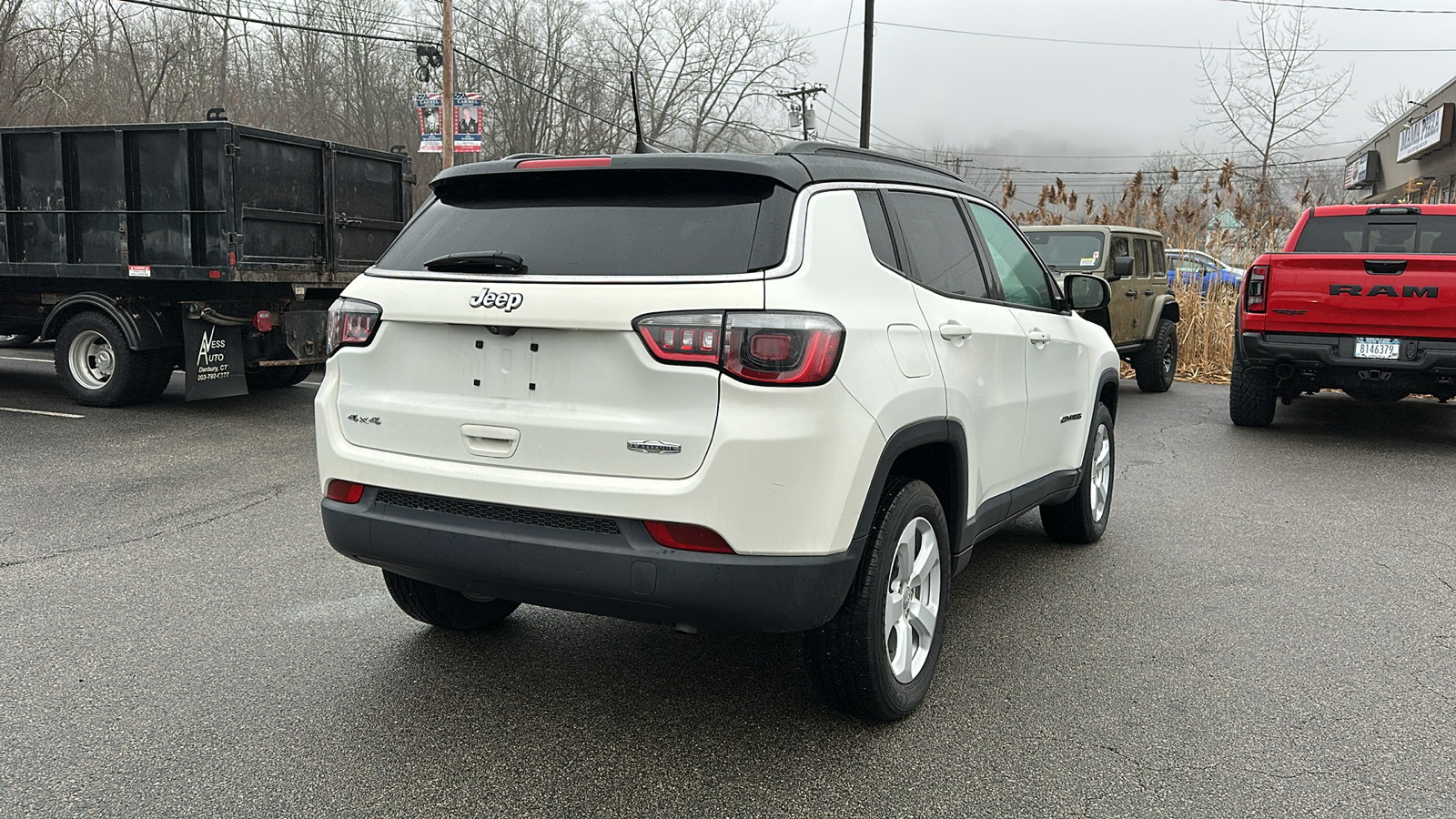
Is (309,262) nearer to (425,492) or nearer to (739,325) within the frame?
(425,492)

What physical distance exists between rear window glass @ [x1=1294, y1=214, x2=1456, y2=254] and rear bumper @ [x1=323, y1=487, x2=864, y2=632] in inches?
320

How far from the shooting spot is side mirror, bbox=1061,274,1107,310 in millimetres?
5344

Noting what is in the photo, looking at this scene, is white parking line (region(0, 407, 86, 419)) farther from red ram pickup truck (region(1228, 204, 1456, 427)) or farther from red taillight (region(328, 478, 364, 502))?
red ram pickup truck (region(1228, 204, 1456, 427))

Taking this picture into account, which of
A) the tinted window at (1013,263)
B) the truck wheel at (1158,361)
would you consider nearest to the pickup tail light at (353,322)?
the tinted window at (1013,263)

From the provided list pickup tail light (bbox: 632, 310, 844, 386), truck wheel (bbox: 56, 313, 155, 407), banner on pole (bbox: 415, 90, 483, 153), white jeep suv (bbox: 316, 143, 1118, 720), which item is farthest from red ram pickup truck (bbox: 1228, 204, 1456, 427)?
banner on pole (bbox: 415, 90, 483, 153)

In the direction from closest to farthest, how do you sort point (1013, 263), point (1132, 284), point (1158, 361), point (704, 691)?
point (704, 691) → point (1013, 263) → point (1132, 284) → point (1158, 361)

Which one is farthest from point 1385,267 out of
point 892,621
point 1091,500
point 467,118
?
point 467,118

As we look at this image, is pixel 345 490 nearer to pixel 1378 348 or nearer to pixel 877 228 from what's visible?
pixel 877 228

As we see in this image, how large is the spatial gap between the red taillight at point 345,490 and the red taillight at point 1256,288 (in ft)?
26.6

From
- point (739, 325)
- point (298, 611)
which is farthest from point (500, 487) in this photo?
point (298, 611)

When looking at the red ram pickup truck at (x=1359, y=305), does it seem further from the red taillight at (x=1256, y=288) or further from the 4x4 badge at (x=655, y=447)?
the 4x4 badge at (x=655, y=447)

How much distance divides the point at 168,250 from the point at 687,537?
802 cm

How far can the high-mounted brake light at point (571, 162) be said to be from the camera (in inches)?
130

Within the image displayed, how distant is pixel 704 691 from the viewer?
12.3 ft
